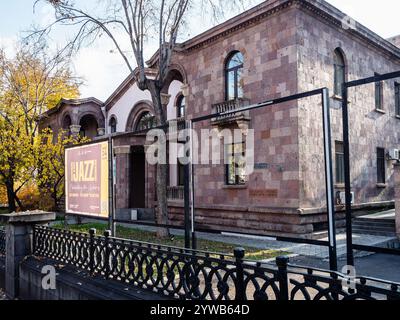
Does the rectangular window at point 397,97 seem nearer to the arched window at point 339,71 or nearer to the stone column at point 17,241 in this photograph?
the arched window at point 339,71

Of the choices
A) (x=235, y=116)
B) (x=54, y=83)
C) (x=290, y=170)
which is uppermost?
(x=54, y=83)

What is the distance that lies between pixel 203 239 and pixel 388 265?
229 inches

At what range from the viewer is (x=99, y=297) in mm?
4887

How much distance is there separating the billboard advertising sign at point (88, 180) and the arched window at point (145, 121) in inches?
538

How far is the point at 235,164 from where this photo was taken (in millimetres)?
14812

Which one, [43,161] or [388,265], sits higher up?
[43,161]

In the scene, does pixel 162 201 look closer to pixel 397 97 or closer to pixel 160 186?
pixel 160 186

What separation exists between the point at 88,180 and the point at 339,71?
38.2 feet

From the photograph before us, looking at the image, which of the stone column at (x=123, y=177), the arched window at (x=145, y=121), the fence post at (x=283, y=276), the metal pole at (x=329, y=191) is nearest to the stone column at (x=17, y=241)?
the fence post at (x=283, y=276)

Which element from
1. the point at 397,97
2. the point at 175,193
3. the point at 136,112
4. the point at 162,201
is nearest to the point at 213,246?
the point at 162,201

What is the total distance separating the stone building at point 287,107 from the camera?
42.2 ft

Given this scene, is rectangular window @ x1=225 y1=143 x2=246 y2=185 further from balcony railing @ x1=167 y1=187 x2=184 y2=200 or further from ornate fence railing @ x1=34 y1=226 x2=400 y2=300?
ornate fence railing @ x1=34 y1=226 x2=400 y2=300
